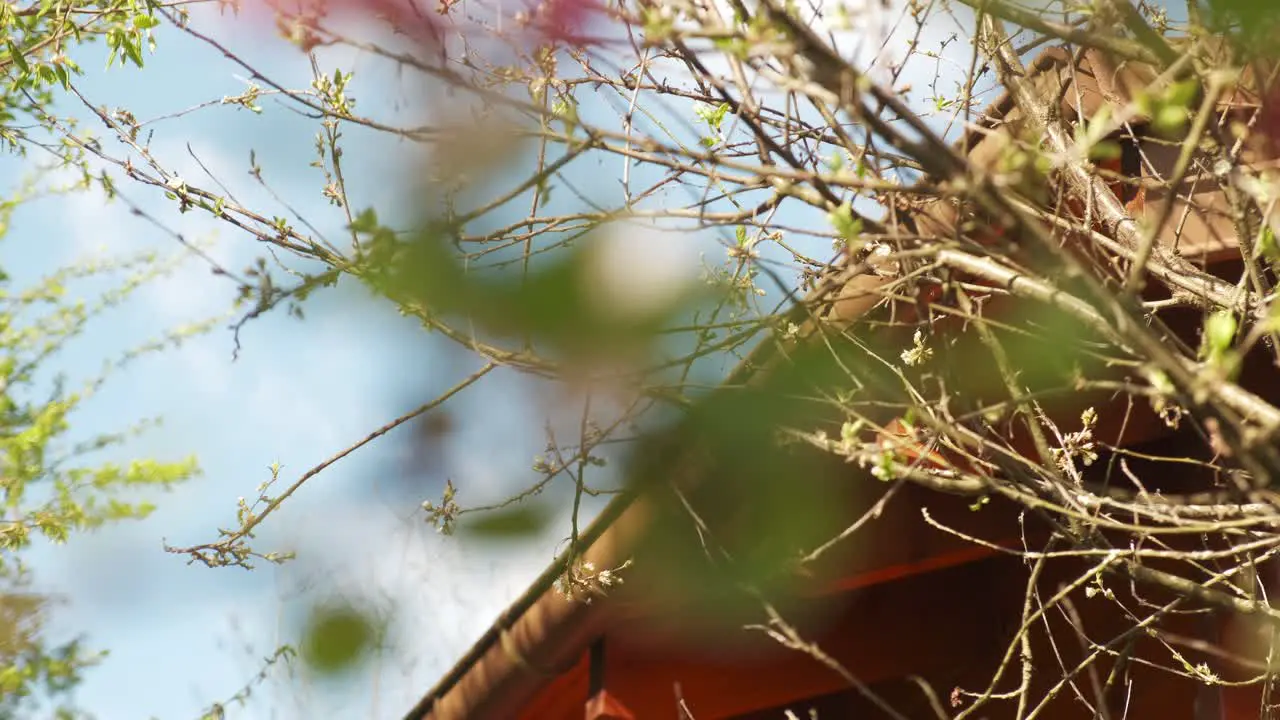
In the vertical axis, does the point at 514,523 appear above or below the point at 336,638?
above

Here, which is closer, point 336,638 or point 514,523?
point 336,638

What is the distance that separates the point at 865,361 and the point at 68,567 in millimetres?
1578

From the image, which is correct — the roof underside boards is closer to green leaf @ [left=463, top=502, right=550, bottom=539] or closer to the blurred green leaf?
green leaf @ [left=463, top=502, right=550, bottom=539]

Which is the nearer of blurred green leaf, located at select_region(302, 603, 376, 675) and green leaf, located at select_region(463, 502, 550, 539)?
blurred green leaf, located at select_region(302, 603, 376, 675)

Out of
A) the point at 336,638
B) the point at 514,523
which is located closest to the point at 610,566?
→ the point at 514,523

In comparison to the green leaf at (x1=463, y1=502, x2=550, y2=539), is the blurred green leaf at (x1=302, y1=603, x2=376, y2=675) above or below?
below

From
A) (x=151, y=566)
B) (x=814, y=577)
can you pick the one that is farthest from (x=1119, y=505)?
(x=151, y=566)

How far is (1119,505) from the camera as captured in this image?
173cm

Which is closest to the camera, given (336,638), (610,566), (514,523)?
(336,638)

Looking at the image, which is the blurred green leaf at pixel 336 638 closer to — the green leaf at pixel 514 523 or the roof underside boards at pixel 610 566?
the green leaf at pixel 514 523

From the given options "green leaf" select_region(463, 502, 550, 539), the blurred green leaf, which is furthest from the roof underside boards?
the blurred green leaf

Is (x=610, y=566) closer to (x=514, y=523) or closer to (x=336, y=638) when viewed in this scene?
(x=514, y=523)

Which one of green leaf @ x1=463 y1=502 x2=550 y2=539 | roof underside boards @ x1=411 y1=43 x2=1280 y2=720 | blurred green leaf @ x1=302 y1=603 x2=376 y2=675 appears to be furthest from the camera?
roof underside boards @ x1=411 y1=43 x2=1280 y2=720

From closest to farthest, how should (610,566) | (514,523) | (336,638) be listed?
(336,638), (514,523), (610,566)
